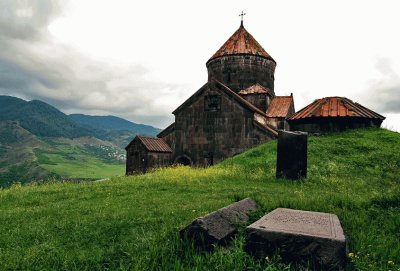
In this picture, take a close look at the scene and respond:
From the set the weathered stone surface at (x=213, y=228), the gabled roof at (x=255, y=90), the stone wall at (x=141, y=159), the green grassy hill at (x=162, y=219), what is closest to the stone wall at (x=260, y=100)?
the gabled roof at (x=255, y=90)

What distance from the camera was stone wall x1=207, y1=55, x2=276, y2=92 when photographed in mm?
28422

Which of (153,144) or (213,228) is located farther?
(153,144)

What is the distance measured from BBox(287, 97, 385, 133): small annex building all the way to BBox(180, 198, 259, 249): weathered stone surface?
14605mm

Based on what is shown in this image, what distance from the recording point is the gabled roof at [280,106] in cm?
2691

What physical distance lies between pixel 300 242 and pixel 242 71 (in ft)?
83.9

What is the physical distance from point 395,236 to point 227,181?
Result: 24.6 feet

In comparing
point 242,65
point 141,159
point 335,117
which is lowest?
point 141,159

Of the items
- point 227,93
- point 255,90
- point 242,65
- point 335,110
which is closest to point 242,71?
point 242,65

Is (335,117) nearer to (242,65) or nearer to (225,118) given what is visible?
(225,118)

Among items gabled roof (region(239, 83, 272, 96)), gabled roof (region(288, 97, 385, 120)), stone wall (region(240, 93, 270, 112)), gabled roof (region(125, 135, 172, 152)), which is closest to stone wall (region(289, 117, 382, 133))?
gabled roof (region(288, 97, 385, 120))

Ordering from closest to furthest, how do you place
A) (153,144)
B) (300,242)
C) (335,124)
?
(300,242) → (335,124) → (153,144)

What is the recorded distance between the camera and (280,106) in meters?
27.9

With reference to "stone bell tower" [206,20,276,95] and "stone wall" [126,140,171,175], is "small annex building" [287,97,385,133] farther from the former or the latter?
"stone wall" [126,140,171,175]

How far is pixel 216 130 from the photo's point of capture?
24250 mm
